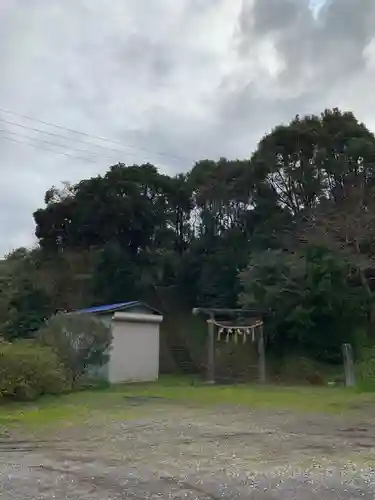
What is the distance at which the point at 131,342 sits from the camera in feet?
60.1

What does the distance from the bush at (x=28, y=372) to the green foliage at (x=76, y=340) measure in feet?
2.86

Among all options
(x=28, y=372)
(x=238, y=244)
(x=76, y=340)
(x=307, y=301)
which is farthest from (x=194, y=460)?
(x=238, y=244)

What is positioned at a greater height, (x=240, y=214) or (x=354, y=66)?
(x=354, y=66)

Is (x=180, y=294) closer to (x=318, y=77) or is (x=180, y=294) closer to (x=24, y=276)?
(x=24, y=276)

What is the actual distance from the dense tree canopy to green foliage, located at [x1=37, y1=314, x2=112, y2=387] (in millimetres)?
5637

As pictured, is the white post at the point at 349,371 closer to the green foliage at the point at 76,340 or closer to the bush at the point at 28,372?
the green foliage at the point at 76,340

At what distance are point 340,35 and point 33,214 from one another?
664 inches

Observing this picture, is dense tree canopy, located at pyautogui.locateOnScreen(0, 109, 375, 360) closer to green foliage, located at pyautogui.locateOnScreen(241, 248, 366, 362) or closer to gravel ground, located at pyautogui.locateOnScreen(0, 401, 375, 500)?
green foliage, located at pyautogui.locateOnScreen(241, 248, 366, 362)

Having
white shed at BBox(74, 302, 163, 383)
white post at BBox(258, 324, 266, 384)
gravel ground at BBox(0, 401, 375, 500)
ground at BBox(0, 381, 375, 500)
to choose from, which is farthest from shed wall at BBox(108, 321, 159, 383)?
gravel ground at BBox(0, 401, 375, 500)

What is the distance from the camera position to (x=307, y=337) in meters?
18.4

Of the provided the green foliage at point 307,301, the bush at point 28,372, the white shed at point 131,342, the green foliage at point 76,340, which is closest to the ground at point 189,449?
the bush at point 28,372

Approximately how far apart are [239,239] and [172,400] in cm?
1084

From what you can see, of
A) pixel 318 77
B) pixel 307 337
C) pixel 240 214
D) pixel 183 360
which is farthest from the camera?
pixel 240 214

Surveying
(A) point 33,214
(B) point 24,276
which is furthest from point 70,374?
(A) point 33,214
